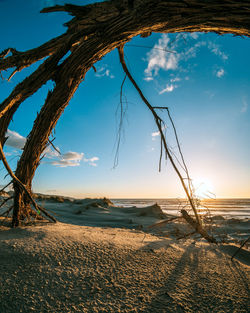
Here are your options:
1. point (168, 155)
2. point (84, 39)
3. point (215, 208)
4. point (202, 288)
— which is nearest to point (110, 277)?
point (202, 288)

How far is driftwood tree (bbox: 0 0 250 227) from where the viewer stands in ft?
3.38

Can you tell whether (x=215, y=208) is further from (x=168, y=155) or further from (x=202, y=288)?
(x=202, y=288)

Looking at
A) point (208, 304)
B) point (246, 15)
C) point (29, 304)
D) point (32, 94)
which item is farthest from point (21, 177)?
point (246, 15)

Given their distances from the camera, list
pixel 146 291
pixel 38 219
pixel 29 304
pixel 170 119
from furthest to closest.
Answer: pixel 38 219 < pixel 170 119 < pixel 146 291 < pixel 29 304

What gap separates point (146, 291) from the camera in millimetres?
724

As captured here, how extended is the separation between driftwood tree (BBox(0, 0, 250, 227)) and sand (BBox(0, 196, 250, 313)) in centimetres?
67

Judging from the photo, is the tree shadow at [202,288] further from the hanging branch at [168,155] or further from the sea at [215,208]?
the sea at [215,208]

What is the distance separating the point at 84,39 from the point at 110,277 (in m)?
1.40

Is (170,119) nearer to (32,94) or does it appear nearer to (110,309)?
(32,94)

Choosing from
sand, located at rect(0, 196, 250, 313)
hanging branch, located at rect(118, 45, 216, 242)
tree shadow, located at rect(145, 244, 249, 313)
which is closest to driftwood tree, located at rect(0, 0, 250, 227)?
hanging branch, located at rect(118, 45, 216, 242)

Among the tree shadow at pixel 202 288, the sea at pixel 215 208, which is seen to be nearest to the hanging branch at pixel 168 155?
the sea at pixel 215 208

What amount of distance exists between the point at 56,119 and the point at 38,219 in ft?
3.22

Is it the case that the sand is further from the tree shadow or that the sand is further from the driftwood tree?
the driftwood tree

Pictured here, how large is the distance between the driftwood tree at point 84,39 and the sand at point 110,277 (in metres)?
0.67
